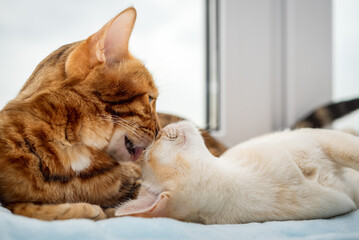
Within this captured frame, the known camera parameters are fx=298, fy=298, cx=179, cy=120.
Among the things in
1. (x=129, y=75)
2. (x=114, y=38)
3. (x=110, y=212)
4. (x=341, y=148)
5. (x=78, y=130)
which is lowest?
(x=110, y=212)

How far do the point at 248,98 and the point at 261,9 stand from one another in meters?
0.45

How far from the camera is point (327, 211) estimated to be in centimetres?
69

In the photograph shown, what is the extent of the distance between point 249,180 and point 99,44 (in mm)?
509

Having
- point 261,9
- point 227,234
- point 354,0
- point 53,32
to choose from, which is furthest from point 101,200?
point 354,0

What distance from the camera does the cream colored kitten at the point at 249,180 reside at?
0.69 meters

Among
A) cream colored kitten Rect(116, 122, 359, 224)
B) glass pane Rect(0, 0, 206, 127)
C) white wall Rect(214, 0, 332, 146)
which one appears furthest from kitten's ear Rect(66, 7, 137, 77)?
white wall Rect(214, 0, 332, 146)

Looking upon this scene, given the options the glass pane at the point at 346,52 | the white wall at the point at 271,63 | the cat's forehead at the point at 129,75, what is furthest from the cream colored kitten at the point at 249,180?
the glass pane at the point at 346,52

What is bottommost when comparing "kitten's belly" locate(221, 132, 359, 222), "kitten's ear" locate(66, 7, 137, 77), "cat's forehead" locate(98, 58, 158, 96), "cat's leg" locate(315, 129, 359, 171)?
"kitten's belly" locate(221, 132, 359, 222)

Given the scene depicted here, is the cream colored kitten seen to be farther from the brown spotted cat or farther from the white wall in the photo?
the white wall

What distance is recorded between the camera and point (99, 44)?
74cm

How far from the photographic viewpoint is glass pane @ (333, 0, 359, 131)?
1540mm

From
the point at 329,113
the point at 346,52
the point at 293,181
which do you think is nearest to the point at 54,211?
the point at 293,181

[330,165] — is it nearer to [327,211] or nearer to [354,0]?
[327,211]

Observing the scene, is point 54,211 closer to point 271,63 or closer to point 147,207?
point 147,207
